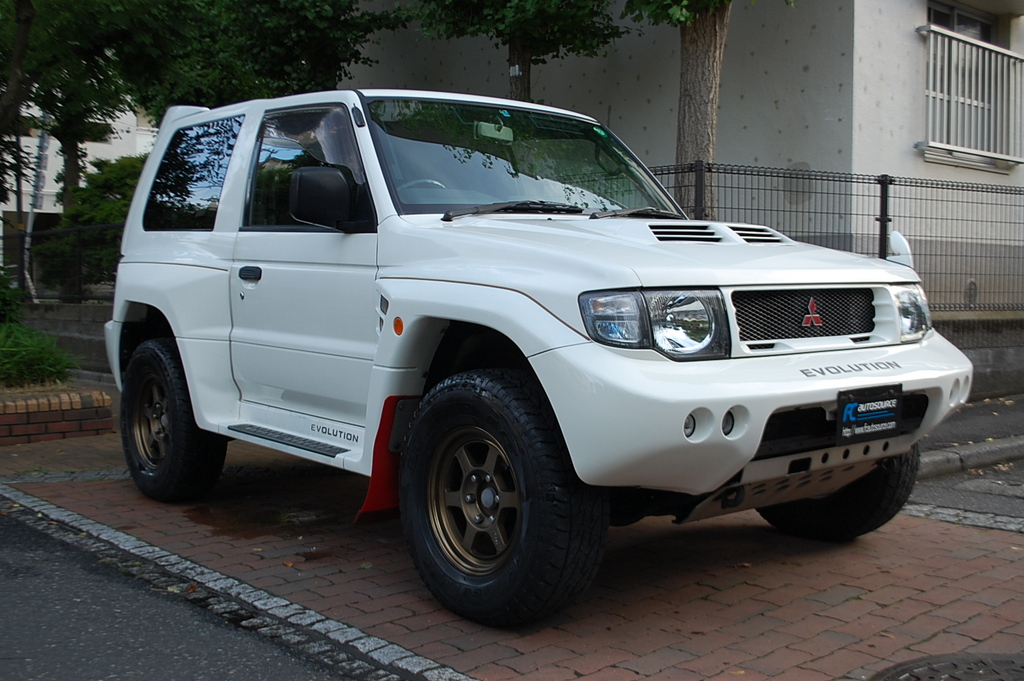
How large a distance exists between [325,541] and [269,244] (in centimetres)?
150

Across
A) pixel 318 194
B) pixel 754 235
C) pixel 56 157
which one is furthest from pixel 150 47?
pixel 56 157

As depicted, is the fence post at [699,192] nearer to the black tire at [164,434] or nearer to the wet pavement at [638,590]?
the wet pavement at [638,590]

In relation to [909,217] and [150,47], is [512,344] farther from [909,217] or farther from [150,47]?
[909,217]

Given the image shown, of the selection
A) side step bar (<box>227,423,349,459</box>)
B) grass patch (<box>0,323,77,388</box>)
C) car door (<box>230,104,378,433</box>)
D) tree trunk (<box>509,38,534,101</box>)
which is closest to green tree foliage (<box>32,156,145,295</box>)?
grass patch (<box>0,323,77,388</box>)

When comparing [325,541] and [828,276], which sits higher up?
[828,276]

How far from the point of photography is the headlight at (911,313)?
4.19m

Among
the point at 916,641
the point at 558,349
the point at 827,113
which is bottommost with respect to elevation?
the point at 916,641

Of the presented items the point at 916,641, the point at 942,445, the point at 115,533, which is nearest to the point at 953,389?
the point at 916,641

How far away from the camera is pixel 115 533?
5.22 m

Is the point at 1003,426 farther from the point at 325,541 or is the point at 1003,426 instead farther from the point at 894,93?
the point at 325,541

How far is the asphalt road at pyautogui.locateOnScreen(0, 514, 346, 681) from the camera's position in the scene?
349 centimetres

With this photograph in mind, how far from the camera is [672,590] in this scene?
4.38 m

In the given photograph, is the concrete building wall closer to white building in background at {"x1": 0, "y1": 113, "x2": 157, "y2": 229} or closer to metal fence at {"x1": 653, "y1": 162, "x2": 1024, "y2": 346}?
metal fence at {"x1": 653, "y1": 162, "x2": 1024, "y2": 346}

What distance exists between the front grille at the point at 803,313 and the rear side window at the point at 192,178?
3.06m
